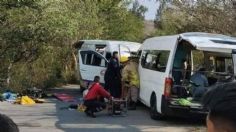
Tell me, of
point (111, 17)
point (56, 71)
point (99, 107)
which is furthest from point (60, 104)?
point (111, 17)

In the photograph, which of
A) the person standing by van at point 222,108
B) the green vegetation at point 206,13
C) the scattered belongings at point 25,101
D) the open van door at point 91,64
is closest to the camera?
the person standing by van at point 222,108

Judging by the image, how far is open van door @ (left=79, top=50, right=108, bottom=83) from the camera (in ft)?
73.8

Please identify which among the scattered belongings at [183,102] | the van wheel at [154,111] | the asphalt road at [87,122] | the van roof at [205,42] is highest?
the van roof at [205,42]

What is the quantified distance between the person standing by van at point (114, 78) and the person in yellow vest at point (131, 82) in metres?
0.58

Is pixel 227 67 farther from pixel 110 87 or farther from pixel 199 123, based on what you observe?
pixel 110 87

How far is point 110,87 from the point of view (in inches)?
741

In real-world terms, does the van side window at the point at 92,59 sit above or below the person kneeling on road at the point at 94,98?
above

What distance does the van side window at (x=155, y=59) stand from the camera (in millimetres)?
14488

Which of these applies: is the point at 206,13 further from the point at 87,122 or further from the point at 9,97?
the point at 9,97

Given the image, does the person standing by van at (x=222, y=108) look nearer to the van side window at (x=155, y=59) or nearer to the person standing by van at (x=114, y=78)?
the van side window at (x=155, y=59)

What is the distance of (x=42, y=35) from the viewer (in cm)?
2225

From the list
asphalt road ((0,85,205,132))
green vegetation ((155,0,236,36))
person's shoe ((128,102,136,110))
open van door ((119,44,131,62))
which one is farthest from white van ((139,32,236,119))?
open van door ((119,44,131,62))

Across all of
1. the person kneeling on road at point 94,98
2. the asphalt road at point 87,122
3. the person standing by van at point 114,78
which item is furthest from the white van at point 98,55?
the person kneeling on road at point 94,98

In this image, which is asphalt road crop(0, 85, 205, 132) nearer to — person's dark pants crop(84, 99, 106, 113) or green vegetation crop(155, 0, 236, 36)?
person's dark pants crop(84, 99, 106, 113)
